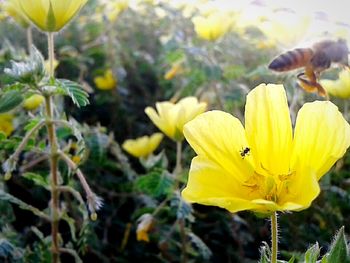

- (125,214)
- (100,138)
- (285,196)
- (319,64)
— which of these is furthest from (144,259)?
(285,196)

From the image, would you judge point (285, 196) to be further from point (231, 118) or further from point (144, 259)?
point (144, 259)

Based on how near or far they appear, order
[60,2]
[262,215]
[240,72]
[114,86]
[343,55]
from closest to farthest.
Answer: [262,215] < [60,2] < [343,55] < [240,72] < [114,86]

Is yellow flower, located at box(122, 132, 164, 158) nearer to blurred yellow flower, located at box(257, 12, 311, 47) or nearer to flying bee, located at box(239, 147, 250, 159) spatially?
blurred yellow flower, located at box(257, 12, 311, 47)

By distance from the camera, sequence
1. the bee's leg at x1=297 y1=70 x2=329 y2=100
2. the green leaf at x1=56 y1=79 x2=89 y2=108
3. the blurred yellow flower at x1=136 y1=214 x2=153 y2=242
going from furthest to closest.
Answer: the blurred yellow flower at x1=136 y1=214 x2=153 y2=242 < the bee's leg at x1=297 y1=70 x2=329 y2=100 < the green leaf at x1=56 y1=79 x2=89 y2=108

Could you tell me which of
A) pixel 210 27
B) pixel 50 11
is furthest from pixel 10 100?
pixel 210 27

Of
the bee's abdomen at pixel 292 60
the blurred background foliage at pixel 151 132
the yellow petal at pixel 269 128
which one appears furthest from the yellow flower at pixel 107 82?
the yellow petal at pixel 269 128

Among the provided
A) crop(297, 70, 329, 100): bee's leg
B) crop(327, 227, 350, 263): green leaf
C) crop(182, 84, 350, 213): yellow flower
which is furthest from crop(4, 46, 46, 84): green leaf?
crop(327, 227, 350, 263): green leaf

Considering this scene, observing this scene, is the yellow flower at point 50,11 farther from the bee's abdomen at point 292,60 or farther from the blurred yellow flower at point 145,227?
the blurred yellow flower at point 145,227

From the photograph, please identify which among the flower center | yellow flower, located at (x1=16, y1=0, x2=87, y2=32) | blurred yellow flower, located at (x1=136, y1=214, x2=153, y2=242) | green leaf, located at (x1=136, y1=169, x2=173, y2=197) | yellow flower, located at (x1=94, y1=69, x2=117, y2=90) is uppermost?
yellow flower, located at (x1=16, y1=0, x2=87, y2=32)
